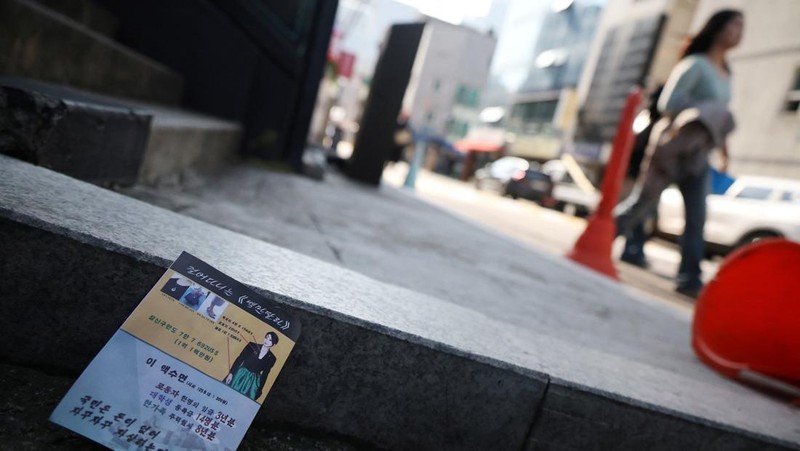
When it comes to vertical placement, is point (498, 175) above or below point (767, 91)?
below

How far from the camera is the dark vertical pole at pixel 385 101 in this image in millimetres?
6172

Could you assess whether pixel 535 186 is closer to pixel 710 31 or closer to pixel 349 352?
pixel 710 31

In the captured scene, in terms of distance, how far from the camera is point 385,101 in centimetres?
627

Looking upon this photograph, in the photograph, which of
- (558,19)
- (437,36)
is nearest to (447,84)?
(437,36)

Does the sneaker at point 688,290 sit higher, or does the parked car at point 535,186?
the parked car at point 535,186

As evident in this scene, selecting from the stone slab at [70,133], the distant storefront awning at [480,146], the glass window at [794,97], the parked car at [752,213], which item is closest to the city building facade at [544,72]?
the distant storefront awning at [480,146]

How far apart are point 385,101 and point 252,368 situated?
5.70 meters

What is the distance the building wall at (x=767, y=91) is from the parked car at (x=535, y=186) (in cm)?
539

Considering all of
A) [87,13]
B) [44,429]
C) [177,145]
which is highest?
[87,13]

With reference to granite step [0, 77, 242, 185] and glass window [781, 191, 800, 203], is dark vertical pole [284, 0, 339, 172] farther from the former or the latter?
glass window [781, 191, 800, 203]

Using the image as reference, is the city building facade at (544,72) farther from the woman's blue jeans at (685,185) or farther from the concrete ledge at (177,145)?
the concrete ledge at (177,145)

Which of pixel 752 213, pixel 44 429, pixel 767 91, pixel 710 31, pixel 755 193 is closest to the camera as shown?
pixel 44 429

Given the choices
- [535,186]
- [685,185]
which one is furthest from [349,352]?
[535,186]

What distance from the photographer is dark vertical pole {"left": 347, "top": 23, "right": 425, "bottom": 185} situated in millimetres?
6172
